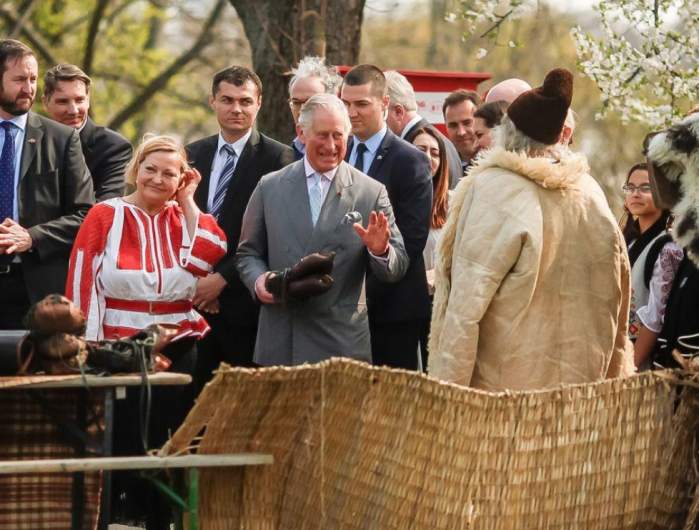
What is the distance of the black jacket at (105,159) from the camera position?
8602 mm

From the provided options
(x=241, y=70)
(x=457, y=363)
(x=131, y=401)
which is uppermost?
(x=241, y=70)

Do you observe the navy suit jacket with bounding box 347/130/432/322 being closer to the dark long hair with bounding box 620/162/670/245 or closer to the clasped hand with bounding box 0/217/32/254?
the dark long hair with bounding box 620/162/670/245

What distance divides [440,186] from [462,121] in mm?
1432

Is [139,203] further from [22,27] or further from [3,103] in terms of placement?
[22,27]

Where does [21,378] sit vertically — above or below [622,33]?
below

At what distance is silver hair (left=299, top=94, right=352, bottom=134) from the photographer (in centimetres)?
720

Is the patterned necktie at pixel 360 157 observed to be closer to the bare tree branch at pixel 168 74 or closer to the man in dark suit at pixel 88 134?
the man in dark suit at pixel 88 134

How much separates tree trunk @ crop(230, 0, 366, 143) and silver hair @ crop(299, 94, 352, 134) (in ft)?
15.2

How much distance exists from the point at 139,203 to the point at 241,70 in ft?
4.79

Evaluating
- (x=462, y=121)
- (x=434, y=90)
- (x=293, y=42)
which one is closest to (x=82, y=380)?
(x=462, y=121)

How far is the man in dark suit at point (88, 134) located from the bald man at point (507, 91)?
218 centimetres

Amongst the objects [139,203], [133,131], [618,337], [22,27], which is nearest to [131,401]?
[139,203]

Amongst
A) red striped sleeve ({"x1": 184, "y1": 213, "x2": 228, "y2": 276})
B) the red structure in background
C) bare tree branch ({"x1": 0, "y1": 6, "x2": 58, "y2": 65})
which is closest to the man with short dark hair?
the red structure in background

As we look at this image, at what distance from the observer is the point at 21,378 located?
541 centimetres
